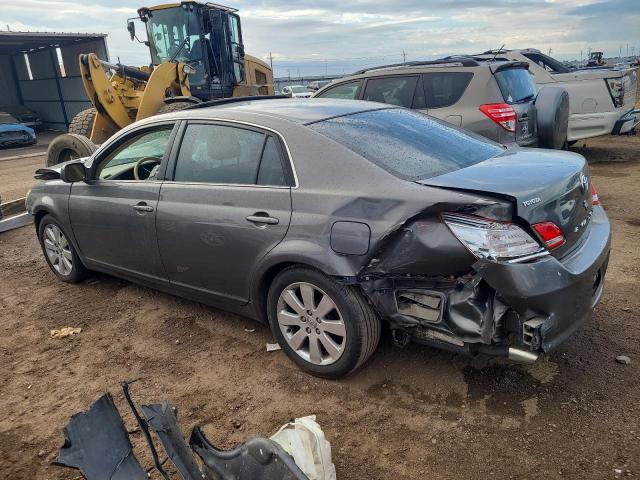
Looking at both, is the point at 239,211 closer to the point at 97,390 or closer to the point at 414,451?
the point at 97,390

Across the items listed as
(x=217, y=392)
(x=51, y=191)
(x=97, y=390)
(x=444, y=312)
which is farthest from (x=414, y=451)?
(x=51, y=191)

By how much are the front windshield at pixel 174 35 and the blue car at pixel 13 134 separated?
34.1 feet

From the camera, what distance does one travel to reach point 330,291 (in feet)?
9.20

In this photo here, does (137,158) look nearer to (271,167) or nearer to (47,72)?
(271,167)

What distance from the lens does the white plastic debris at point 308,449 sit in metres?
2.09

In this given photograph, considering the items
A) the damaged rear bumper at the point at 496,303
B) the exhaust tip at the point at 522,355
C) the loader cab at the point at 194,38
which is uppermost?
the loader cab at the point at 194,38

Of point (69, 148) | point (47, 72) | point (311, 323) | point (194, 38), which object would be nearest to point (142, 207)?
point (311, 323)

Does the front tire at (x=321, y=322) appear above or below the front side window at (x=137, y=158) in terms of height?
below

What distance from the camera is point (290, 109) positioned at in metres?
3.42

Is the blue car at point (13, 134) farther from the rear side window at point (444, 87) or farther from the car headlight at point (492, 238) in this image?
the car headlight at point (492, 238)

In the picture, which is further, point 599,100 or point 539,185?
point 599,100

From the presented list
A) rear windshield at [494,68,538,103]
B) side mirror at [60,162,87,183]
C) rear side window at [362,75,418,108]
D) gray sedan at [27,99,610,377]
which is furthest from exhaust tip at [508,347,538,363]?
rear side window at [362,75,418,108]

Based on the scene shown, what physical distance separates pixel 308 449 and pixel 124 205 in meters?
2.52

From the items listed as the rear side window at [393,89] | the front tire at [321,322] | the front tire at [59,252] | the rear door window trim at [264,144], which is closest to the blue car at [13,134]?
the front tire at [59,252]
